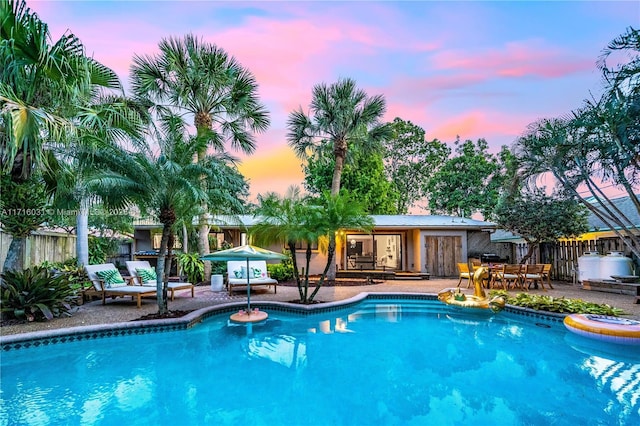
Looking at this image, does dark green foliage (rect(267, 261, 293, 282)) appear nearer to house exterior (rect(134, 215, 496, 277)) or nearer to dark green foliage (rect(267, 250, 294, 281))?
dark green foliage (rect(267, 250, 294, 281))

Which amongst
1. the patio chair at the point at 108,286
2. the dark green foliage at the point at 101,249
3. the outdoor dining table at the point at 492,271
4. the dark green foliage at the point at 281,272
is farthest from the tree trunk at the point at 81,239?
the outdoor dining table at the point at 492,271

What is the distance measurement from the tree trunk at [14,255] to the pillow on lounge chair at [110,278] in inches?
70.5

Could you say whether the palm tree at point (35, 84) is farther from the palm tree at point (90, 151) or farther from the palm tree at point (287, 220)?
the palm tree at point (287, 220)

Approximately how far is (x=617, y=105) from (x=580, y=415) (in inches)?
295

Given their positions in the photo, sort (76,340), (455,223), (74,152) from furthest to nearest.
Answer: (455,223), (74,152), (76,340)

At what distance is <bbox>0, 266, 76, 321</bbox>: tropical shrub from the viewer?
7363mm

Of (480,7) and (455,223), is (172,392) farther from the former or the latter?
(455,223)

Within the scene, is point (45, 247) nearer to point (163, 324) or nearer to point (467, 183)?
point (163, 324)

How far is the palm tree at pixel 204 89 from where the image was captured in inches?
458

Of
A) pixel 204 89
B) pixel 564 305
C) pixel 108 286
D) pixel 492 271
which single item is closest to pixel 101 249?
pixel 108 286

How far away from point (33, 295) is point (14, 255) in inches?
→ 41.9

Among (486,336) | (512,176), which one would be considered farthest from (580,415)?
(512,176)

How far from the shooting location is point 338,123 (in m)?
14.1

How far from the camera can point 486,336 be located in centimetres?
749
